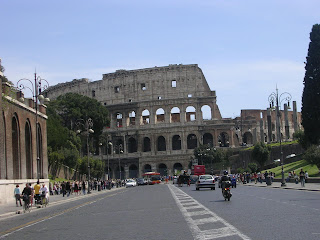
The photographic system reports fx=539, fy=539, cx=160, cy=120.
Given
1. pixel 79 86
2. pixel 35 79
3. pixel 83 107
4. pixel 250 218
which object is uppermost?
pixel 79 86

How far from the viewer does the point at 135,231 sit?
510 inches

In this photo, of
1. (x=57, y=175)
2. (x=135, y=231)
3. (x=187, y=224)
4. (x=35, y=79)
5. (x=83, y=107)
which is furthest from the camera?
(x=83, y=107)

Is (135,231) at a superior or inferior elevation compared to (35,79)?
inferior

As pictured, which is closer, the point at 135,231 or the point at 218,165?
the point at 135,231

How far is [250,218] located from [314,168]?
47710 mm

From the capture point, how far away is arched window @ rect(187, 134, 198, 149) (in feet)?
369

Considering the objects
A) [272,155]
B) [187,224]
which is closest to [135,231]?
[187,224]

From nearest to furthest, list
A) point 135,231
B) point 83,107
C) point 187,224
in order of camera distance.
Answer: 1. point 135,231
2. point 187,224
3. point 83,107

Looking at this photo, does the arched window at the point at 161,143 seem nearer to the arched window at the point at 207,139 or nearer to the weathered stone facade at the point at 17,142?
the arched window at the point at 207,139

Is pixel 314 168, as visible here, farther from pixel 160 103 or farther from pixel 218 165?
pixel 160 103

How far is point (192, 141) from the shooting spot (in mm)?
113250

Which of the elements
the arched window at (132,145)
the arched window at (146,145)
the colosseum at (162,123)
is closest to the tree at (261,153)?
the colosseum at (162,123)

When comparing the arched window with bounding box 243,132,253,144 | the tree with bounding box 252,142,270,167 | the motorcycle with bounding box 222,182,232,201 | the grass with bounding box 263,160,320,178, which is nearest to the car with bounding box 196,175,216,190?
the grass with bounding box 263,160,320,178

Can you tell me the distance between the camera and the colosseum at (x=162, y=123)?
360 ft
